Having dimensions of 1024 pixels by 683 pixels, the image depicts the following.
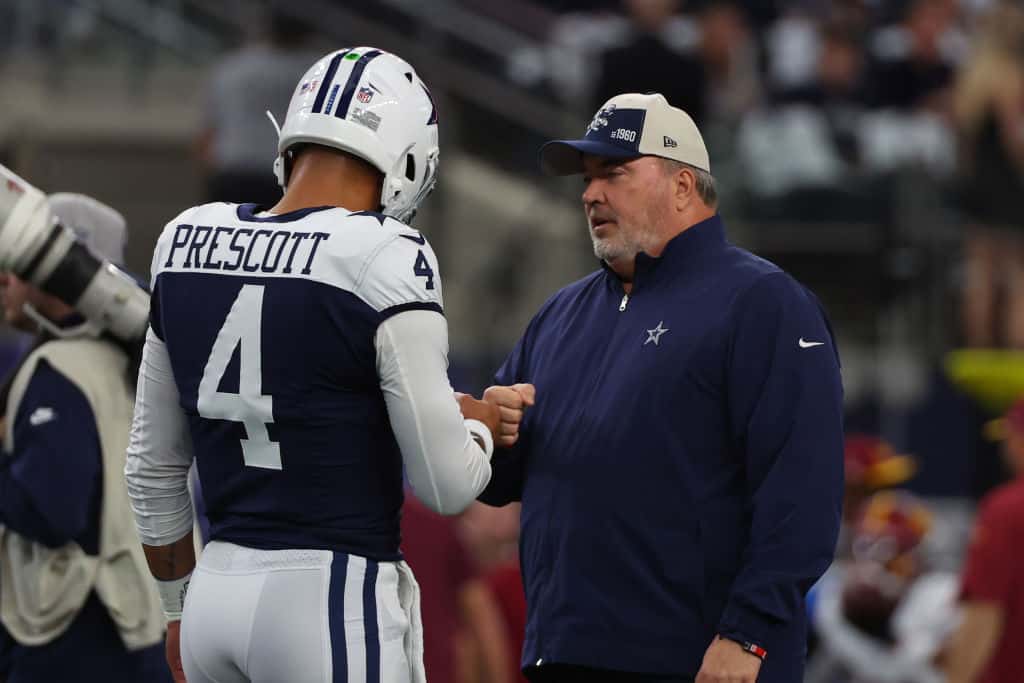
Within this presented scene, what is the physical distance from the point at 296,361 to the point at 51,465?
135cm

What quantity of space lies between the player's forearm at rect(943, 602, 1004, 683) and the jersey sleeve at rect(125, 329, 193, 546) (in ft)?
11.0

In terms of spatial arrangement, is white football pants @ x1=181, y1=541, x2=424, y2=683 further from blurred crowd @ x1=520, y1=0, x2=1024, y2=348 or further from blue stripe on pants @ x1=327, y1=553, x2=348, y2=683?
blurred crowd @ x1=520, y1=0, x2=1024, y2=348

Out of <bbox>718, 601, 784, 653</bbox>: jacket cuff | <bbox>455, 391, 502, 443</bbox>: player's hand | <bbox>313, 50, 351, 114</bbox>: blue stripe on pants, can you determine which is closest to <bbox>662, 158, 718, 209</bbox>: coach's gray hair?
<bbox>455, 391, 502, 443</bbox>: player's hand

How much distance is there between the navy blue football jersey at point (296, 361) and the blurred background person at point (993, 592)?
3276mm

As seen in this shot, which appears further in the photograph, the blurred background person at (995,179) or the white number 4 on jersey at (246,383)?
Answer: the blurred background person at (995,179)

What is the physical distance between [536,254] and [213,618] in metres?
6.93

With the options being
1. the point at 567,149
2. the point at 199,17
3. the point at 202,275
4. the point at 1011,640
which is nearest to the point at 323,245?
the point at 202,275

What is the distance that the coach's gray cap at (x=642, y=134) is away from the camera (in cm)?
417

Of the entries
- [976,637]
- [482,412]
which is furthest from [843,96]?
[482,412]

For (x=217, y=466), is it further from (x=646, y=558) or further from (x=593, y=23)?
(x=593, y=23)

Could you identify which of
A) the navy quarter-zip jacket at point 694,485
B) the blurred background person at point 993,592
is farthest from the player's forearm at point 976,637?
the navy quarter-zip jacket at point 694,485

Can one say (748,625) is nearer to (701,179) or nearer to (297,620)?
(297,620)

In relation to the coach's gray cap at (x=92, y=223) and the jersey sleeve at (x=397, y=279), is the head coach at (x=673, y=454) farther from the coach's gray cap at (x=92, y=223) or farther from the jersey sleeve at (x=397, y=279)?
the coach's gray cap at (x=92, y=223)

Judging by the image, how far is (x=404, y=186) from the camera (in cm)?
375
